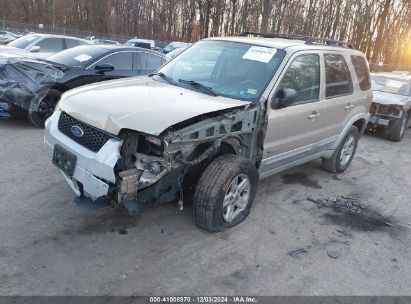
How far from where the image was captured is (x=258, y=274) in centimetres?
340

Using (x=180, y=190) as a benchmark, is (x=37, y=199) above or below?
below

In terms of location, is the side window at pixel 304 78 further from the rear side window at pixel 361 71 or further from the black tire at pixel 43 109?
the black tire at pixel 43 109

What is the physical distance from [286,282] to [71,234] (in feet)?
6.76

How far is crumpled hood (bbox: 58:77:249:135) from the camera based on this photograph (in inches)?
127

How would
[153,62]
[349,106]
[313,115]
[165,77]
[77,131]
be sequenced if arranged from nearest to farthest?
[77,131]
[165,77]
[313,115]
[349,106]
[153,62]

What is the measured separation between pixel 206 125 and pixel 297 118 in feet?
5.03

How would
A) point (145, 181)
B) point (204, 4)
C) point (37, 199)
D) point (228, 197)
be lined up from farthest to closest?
point (204, 4) < point (37, 199) < point (228, 197) < point (145, 181)

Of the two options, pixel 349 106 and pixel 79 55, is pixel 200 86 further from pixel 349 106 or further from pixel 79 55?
pixel 79 55

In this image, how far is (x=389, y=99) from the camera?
9422mm

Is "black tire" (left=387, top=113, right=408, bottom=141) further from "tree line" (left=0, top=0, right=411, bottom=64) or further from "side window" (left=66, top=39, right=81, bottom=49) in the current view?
"tree line" (left=0, top=0, right=411, bottom=64)

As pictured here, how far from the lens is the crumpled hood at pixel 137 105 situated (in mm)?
3227

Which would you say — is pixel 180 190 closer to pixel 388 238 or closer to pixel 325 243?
pixel 325 243

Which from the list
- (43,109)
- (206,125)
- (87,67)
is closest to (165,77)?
(206,125)

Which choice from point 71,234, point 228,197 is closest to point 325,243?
point 228,197
